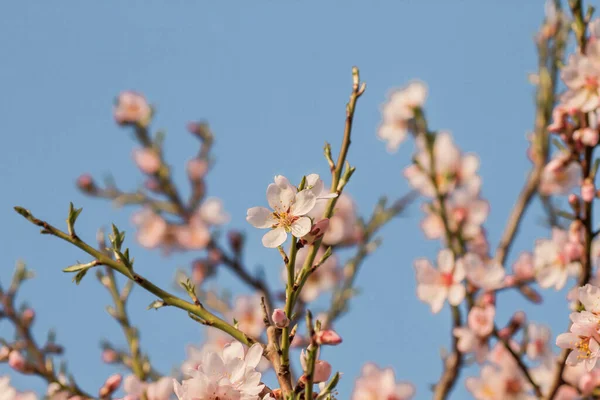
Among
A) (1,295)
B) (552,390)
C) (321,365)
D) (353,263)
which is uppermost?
(353,263)

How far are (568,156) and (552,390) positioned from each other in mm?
1010

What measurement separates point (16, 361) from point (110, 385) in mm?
684

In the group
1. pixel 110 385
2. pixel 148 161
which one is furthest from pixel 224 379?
pixel 148 161

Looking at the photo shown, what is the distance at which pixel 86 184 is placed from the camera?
6152 millimetres

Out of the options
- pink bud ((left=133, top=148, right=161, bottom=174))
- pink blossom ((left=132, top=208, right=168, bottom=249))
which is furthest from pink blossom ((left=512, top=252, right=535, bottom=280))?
pink blossom ((left=132, top=208, right=168, bottom=249))

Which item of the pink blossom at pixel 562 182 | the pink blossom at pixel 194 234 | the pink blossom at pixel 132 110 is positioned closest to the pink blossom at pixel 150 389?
the pink blossom at pixel 562 182

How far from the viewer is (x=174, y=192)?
6.23 meters

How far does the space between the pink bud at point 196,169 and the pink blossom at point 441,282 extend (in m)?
2.91

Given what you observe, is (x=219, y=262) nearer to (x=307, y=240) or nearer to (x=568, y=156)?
(x=568, y=156)

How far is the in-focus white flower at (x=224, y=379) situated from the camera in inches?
62.5

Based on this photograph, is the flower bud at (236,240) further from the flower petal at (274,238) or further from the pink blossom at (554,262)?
the flower petal at (274,238)

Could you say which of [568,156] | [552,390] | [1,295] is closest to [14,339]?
[1,295]

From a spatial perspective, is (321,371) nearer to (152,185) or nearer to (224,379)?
(224,379)

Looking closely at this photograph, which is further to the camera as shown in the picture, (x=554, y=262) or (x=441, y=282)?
(x=441, y=282)
